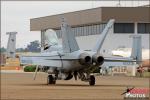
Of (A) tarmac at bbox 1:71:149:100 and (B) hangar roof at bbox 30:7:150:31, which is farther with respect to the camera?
(B) hangar roof at bbox 30:7:150:31

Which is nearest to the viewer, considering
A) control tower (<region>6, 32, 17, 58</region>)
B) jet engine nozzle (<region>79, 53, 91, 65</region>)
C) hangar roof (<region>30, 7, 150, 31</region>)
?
jet engine nozzle (<region>79, 53, 91, 65</region>)

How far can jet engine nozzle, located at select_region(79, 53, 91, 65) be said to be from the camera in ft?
124

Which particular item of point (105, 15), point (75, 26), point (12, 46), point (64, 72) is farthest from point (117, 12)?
point (64, 72)

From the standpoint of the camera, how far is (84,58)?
38.0m

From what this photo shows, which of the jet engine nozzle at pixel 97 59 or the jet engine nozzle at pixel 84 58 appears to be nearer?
the jet engine nozzle at pixel 97 59

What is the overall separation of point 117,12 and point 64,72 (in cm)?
5152

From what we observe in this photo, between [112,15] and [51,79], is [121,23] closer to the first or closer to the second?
[112,15]

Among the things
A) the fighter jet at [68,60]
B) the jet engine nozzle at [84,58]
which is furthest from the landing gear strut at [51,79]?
the jet engine nozzle at [84,58]

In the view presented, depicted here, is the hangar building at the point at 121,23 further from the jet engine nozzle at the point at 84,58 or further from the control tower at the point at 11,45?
the jet engine nozzle at the point at 84,58

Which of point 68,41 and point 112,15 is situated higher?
point 112,15

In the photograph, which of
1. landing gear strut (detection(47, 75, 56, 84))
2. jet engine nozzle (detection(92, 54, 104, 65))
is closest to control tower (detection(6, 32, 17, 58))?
landing gear strut (detection(47, 75, 56, 84))

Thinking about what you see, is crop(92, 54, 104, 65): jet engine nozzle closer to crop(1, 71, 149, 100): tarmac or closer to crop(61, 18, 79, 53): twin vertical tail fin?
crop(1, 71, 149, 100): tarmac

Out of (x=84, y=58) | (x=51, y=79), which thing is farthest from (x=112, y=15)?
(x=84, y=58)

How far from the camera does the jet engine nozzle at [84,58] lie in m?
37.8
